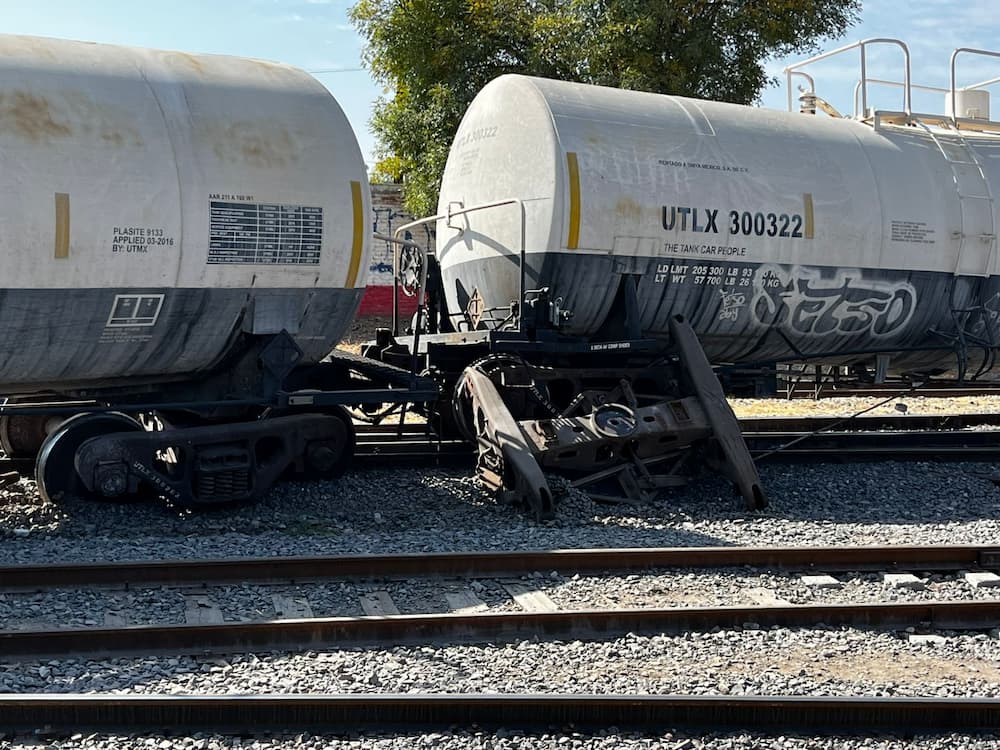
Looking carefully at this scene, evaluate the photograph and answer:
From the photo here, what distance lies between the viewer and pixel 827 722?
4.95m

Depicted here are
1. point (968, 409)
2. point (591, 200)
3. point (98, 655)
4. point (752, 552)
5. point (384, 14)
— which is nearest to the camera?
point (98, 655)

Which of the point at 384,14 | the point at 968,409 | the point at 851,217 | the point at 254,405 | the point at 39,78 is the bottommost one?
the point at 968,409

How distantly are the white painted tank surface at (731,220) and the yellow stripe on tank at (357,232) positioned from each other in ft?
5.14

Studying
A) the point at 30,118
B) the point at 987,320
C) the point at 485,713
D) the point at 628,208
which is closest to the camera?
the point at 485,713

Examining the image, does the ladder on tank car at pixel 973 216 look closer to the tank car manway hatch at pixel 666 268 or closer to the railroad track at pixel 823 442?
the tank car manway hatch at pixel 666 268

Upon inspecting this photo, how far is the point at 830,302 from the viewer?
443 inches

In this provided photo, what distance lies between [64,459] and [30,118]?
258 centimetres

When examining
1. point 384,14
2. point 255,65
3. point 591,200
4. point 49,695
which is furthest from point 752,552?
point 384,14

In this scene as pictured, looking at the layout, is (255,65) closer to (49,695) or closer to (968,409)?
(49,695)

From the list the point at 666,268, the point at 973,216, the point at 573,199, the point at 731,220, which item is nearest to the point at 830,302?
the point at 731,220

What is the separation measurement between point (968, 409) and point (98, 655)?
1428cm

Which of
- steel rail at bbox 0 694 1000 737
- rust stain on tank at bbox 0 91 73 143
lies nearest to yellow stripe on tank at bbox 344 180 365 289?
rust stain on tank at bbox 0 91 73 143

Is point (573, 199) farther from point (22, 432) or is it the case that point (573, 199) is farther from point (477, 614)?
point (22, 432)

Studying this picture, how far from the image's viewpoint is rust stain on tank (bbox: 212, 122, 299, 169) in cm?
855
